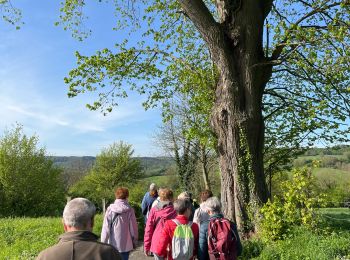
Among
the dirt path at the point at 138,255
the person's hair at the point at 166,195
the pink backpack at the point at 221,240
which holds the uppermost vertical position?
the person's hair at the point at 166,195

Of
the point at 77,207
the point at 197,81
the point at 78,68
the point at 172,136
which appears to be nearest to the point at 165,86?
the point at 197,81

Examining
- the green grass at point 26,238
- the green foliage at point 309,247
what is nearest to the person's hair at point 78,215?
the green foliage at point 309,247

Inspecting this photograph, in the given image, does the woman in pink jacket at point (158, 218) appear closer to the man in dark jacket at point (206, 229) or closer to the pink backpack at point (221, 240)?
the man in dark jacket at point (206, 229)

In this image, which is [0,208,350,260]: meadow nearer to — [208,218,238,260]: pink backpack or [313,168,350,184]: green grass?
[208,218,238,260]: pink backpack

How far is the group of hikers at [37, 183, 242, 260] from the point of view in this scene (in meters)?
3.12

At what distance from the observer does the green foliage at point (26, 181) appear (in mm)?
39938

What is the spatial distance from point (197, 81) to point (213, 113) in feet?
11.3

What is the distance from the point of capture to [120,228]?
25.5 feet

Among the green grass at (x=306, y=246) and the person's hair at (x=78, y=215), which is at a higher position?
the person's hair at (x=78, y=215)

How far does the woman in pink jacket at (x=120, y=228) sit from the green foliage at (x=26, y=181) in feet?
107

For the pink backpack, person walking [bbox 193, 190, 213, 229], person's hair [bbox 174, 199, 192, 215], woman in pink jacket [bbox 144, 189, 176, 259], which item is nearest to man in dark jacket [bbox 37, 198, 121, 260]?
person's hair [bbox 174, 199, 192, 215]

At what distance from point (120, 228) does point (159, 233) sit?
5.15ft

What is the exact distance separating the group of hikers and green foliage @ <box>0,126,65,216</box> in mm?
32774

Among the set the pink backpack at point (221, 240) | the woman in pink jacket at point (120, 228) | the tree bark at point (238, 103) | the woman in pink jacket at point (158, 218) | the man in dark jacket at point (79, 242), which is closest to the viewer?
the man in dark jacket at point (79, 242)
